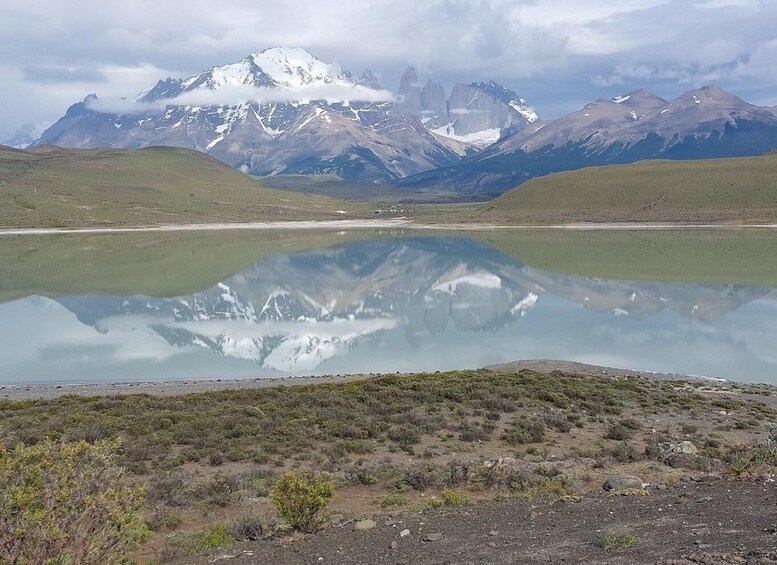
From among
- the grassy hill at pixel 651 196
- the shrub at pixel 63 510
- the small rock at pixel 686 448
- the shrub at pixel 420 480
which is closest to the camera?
the shrub at pixel 63 510

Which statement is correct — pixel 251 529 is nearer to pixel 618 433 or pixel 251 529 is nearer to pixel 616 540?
pixel 616 540

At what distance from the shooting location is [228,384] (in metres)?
26.1

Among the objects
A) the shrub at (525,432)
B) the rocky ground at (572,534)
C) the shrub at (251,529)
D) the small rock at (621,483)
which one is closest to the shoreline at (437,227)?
the shrub at (525,432)

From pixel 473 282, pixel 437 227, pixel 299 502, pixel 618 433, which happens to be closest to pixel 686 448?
pixel 618 433

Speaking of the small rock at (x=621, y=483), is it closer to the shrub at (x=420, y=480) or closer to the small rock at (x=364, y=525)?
the shrub at (x=420, y=480)

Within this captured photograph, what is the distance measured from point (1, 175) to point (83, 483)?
221264 millimetres

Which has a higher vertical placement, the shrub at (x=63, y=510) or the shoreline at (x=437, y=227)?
the shoreline at (x=437, y=227)

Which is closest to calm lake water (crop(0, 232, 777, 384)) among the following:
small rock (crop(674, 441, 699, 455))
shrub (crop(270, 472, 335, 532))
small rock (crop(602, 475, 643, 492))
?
small rock (crop(674, 441, 699, 455))

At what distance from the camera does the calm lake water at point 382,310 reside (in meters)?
31.9

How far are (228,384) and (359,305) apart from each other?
83.4ft

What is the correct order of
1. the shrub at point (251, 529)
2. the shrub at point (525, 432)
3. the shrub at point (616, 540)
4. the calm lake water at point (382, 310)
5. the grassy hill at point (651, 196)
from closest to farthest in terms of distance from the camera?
the shrub at point (616, 540), the shrub at point (251, 529), the shrub at point (525, 432), the calm lake water at point (382, 310), the grassy hill at point (651, 196)

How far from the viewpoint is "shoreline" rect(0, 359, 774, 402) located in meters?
24.2

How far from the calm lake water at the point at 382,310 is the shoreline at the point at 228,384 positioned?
1.91 m

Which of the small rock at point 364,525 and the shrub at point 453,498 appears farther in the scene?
the shrub at point 453,498
